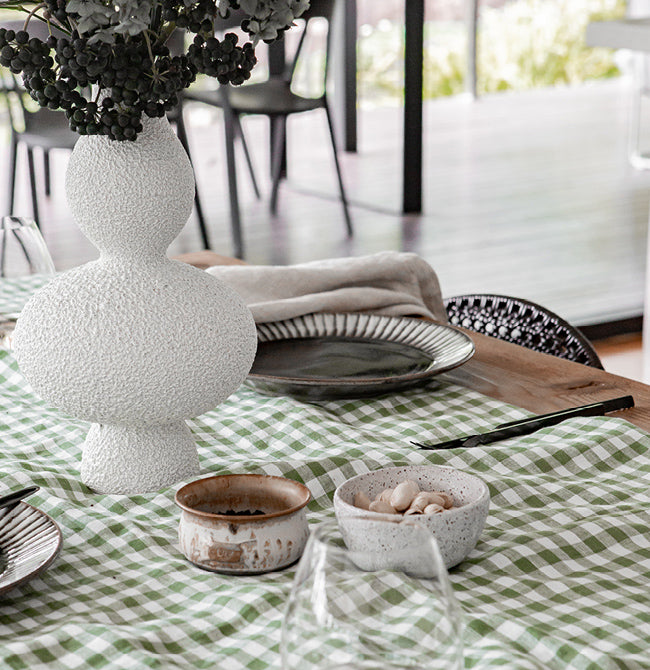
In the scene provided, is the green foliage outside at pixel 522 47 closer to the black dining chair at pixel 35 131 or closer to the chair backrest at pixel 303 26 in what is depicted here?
the chair backrest at pixel 303 26

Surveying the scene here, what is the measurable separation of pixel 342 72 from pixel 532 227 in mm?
913

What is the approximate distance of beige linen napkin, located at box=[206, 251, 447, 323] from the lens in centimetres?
133

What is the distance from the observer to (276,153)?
4.23m

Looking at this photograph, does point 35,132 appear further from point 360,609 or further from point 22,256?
point 360,609

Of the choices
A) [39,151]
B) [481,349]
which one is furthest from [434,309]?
[39,151]

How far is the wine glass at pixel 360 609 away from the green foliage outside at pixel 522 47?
4.31 metres

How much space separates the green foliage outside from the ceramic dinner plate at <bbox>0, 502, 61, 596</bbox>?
4069mm

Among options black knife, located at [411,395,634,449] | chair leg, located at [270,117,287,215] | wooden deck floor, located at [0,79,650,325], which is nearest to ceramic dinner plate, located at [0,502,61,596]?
black knife, located at [411,395,634,449]

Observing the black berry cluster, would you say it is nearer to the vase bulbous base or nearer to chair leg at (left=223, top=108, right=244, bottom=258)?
the vase bulbous base

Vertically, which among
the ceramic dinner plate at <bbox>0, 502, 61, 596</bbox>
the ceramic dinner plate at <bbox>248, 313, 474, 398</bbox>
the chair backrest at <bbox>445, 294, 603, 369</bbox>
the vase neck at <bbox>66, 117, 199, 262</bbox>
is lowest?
the chair backrest at <bbox>445, 294, 603, 369</bbox>

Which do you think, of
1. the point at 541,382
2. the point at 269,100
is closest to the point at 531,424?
the point at 541,382

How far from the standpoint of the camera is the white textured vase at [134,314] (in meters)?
0.82

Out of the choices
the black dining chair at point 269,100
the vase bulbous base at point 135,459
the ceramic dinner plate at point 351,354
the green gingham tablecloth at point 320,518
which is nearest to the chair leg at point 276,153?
the black dining chair at point 269,100

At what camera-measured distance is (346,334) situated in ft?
4.30
